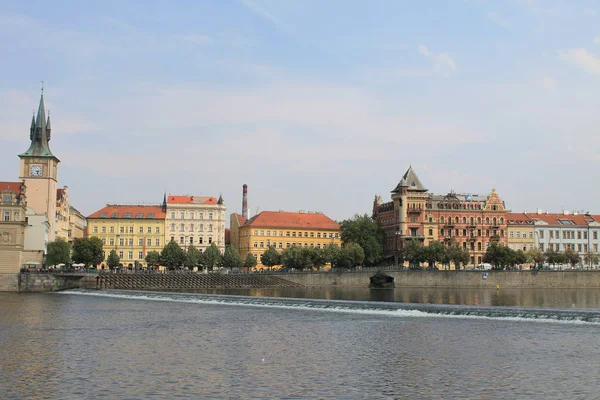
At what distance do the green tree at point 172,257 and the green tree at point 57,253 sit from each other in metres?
18.2

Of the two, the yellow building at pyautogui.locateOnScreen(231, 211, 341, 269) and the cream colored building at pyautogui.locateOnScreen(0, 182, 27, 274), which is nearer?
the cream colored building at pyautogui.locateOnScreen(0, 182, 27, 274)

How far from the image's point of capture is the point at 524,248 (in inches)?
5945

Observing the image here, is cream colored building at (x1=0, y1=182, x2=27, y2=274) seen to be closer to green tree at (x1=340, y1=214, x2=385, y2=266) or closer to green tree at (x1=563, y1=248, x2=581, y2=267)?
green tree at (x1=340, y1=214, x2=385, y2=266)

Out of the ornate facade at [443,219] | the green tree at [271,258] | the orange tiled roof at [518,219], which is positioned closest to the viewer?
the green tree at [271,258]

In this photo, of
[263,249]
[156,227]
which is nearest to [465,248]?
[263,249]

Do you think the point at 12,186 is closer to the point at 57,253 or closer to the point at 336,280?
the point at 57,253

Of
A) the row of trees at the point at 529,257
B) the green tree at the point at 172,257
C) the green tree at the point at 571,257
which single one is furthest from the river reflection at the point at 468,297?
the green tree at the point at 571,257

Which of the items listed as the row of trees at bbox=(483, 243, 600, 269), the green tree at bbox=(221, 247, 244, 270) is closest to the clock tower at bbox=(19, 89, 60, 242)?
the green tree at bbox=(221, 247, 244, 270)

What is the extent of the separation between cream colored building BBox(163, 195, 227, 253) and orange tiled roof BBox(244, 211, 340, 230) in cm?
879

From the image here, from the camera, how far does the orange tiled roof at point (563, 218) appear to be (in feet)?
505

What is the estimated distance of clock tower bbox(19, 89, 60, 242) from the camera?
11350 cm

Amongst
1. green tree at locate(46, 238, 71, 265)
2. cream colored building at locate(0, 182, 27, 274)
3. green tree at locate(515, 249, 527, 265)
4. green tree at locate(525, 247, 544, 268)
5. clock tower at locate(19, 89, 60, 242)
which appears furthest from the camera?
green tree at locate(525, 247, 544, 268)

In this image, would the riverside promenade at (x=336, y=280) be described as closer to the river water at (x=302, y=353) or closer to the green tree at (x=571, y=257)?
the green tree at (x=571, y=257)

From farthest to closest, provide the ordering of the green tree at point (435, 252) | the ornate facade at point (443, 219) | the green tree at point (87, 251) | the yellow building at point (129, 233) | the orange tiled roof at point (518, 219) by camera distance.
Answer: the orange tiled roof at point (518, 219) → the ornate facade at point (443, 219) → the yellow building at point (129, 233) → the green tree at point (435, 252) → the green tree at point (87, 251)
